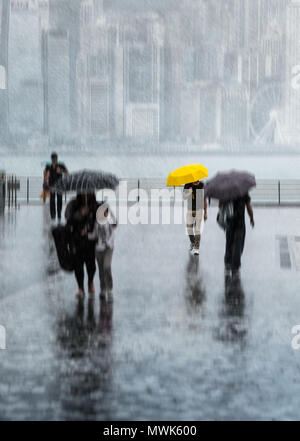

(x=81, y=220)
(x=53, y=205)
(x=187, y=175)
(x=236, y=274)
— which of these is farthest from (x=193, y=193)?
(x=53, y=205)

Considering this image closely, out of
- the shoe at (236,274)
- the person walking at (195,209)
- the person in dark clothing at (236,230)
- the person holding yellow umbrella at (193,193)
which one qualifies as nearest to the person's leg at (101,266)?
the shoe at (236,274)

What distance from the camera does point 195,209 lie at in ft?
49.4

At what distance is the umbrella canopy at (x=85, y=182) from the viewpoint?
31.8 feet

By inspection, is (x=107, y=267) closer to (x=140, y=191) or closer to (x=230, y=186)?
(x=230, y=186)

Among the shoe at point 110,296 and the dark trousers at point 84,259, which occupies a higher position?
the dark trousers at point 84,259

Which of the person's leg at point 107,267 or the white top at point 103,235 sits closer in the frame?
the white top at point 103,235

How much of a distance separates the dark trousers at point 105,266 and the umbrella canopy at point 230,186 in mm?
2729

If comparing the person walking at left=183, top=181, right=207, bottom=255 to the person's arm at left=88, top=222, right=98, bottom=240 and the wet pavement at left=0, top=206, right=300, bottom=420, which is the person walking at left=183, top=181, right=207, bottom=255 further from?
the person's arm at left=88, top=222, right=98, bottom=240

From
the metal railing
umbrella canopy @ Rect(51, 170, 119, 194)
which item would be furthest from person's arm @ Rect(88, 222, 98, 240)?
Result: the metal railing

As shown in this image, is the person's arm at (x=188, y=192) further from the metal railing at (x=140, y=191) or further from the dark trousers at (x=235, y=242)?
the metal railing at (x=140, y=191)

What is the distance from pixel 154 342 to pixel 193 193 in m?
7.01

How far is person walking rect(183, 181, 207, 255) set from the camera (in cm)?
1462
